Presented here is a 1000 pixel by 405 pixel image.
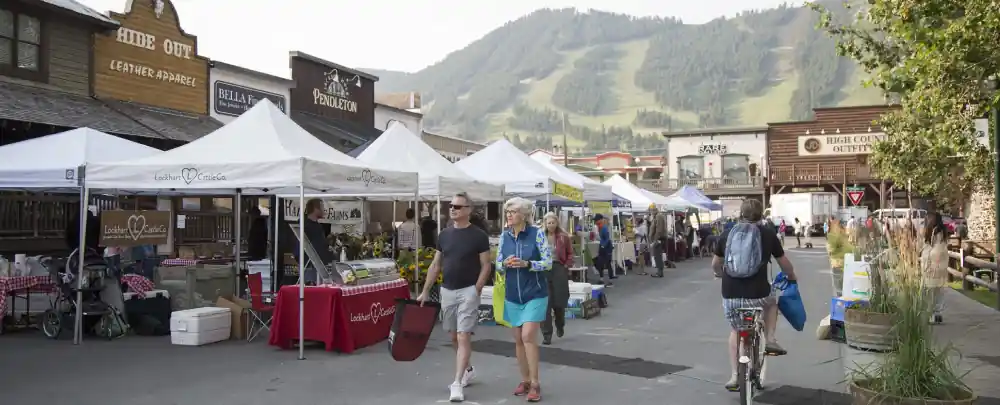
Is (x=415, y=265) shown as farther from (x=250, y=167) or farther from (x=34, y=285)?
(x=34, y=285)

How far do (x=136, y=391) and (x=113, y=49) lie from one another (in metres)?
13.1

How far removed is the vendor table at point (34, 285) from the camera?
36.3 ft

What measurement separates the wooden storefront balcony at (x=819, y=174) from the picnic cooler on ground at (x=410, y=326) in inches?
2144

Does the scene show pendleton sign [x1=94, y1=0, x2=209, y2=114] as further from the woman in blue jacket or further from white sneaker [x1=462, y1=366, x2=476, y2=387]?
the woman in blue jacket

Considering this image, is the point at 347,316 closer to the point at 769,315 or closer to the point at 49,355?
the point at 49,355

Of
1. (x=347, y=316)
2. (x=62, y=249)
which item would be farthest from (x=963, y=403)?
(x=62, y=249)

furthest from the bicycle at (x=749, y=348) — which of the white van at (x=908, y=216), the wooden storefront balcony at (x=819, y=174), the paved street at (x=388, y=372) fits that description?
the wooden storefront balcony at (x=819, y=174)

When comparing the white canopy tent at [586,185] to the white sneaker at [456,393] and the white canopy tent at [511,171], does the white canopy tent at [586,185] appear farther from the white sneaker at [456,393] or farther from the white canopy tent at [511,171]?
the white sneaker at [456,393]

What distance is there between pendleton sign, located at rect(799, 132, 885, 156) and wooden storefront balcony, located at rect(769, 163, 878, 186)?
1.09 m

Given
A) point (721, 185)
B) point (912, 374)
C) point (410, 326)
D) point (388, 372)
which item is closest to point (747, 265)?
point (912, 374)

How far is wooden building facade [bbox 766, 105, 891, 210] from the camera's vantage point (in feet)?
193

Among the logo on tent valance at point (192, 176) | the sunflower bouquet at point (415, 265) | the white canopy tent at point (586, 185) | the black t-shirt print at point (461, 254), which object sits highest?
the white canopy tent at point (586, 185)

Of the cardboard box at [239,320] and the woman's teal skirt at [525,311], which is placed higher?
the woman's teal skirt at [525,311]

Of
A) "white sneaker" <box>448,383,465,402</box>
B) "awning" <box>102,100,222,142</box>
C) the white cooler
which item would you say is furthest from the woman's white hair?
"awning" <box>102,100,222,142</box>
